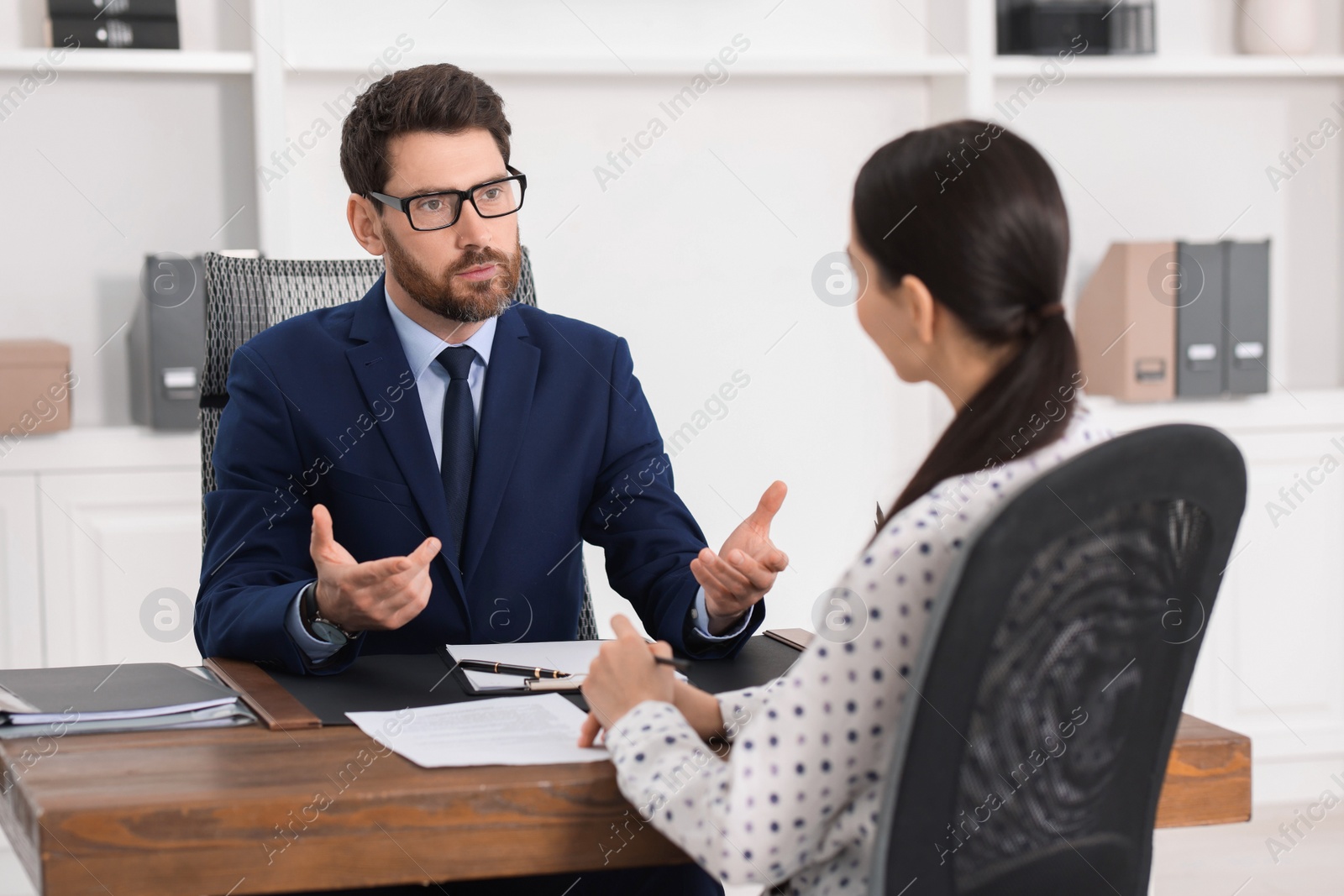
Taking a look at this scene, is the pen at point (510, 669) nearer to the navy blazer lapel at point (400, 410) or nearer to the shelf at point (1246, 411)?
the navy blazer lapel at point (400, 410)

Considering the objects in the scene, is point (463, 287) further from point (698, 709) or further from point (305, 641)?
point (698, 709)

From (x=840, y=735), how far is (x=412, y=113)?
3.91 feet

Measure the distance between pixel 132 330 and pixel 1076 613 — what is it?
2542 mm

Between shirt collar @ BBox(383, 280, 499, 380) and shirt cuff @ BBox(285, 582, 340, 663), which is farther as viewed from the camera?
shirt collar @ BBox(383, 280, 499, 380)

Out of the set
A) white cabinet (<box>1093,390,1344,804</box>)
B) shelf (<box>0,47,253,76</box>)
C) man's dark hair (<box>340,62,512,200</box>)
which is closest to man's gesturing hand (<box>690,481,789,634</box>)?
man's dark hair (<box>340,62,512,200</box>)

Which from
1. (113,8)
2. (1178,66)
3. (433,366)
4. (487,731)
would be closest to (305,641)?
(487,731)

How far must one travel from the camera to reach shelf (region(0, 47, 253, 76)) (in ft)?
8.80

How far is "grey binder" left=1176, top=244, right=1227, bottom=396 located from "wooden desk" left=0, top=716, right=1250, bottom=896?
222 centimetres

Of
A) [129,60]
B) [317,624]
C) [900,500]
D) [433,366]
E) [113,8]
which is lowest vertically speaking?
[317,624]

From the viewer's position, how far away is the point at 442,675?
133 centimetres

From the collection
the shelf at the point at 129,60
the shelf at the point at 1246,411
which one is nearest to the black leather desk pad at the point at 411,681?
the shelf at the point at 129,60

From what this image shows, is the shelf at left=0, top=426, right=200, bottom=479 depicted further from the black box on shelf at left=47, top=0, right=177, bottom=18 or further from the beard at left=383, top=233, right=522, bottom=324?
the beard at left=383, top=233, right=522, bottom=324

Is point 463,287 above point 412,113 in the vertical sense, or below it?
below

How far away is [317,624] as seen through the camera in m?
1.34
